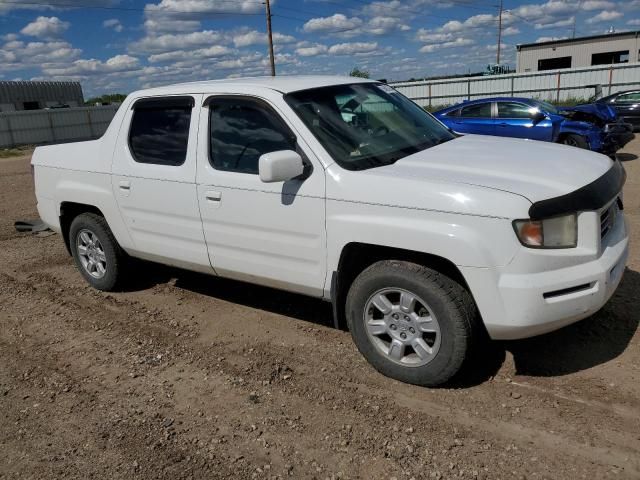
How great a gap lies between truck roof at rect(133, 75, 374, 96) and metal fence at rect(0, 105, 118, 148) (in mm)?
27072

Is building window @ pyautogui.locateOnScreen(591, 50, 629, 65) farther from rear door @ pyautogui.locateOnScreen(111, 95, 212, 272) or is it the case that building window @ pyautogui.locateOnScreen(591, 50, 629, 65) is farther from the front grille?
rear door @ pyautogui.locateOnScreen(111, 95, 212, 272)

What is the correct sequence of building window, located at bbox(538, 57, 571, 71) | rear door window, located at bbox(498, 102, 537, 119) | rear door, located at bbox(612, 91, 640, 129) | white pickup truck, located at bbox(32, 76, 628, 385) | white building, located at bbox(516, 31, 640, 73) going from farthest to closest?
building window, located at bbox(538, 57, 571, 71)
white building, located at bbox(516, 31, 640, 73)
rear door, located at bbox(612, 91, 640, 129)
rear door window, located at bbox(498, 102, 537, 119)
white pickup truck, located at bbox(32, 76, 628, 385)

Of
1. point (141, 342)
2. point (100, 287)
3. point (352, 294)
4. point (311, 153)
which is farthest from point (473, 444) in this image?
point (100, 287)

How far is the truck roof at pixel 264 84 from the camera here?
410cm

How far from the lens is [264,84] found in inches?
161

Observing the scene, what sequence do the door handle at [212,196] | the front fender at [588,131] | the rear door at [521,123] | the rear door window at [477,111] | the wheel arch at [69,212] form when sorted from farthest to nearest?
the rear door window at [477,111] → the rear door at [521,123] → the front fender at [588,131] → the wheel arch at [69,212] → the door handle at [212,196]

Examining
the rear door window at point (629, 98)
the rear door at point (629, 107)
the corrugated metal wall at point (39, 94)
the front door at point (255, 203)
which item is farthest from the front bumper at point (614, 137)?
the corrugated metal wall at point (39, 94)

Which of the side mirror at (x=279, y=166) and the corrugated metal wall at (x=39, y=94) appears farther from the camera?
the corrugated metal wall at (x=39, y=94)

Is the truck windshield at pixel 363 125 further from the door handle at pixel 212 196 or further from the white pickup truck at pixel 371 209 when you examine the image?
the door handle at pixel 212 196

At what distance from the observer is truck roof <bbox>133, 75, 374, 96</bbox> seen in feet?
13.4

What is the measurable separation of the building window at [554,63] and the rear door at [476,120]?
1680 inches

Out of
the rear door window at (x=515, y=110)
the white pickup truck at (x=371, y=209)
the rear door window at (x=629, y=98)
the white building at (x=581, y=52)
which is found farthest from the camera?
the white building at (x=581, y=52)

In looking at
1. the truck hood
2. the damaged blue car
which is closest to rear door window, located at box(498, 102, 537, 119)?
the damaged blue car

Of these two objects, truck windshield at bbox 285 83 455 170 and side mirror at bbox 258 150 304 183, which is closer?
side mirror at bbox 258 150 304 183
